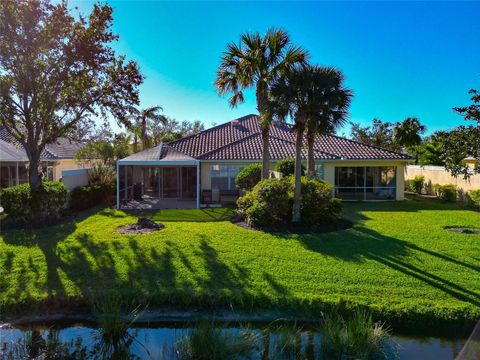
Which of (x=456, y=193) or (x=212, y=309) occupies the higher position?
(x=456, y=193)

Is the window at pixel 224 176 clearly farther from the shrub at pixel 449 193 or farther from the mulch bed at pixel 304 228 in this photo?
the shrub at pixel 449 193

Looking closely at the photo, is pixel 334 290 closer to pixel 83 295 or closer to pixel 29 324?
pixel 83 295

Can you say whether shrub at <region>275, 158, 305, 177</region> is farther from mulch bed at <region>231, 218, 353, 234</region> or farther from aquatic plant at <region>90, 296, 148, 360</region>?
aquatic plant at <region>90, 296, 148, 360</region>

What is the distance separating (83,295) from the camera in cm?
716

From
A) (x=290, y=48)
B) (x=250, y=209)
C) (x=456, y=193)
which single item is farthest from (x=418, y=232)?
(x=456, y=193)

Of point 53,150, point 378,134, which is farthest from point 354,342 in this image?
point 378,134

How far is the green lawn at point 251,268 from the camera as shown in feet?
23.2

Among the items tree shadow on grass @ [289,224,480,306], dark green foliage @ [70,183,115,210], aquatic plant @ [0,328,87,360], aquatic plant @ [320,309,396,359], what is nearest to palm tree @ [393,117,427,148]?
tree shadow on grass @ [289,224,480,306]

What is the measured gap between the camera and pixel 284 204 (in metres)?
13.0

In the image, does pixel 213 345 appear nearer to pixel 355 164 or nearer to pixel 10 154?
pixel 355 164

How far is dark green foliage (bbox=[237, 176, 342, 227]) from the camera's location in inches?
501

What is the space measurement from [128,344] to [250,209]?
766 cm

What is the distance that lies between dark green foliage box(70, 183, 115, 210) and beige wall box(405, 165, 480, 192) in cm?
2175

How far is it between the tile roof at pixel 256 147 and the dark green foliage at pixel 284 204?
7.56 m
